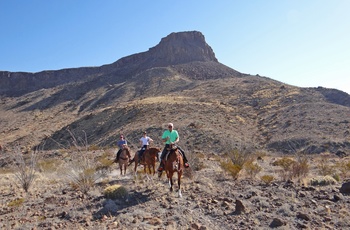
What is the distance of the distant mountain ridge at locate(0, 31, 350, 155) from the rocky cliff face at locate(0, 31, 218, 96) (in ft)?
3.24

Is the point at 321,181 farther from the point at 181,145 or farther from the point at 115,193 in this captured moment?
the point at 115,193

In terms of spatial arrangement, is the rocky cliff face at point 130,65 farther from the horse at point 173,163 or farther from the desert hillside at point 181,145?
the horse at point 173,163

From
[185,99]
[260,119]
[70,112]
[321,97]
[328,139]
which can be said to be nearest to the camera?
[328,139]

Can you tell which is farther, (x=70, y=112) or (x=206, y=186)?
(x=70, y=112)

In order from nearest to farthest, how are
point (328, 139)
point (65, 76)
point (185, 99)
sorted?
1. point (328, 139)
2. point (185, 99)
3. point (65, 76)

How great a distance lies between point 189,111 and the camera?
161 feet

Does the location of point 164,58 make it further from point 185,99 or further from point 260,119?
point 260,119

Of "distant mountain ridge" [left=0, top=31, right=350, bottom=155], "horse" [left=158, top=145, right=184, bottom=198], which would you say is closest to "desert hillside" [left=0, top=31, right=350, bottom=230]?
"distant mountain ridge" [left=0, top=31, right=350, bottom=155]

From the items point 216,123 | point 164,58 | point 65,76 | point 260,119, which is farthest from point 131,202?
point 65,76

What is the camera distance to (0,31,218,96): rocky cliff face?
363ft

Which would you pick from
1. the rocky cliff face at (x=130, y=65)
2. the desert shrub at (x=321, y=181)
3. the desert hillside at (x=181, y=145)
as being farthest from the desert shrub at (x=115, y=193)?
the rocky cliff face at (x=130, y=65)

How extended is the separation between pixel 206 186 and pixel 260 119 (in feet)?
119

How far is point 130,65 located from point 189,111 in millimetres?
72311

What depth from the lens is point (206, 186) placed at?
1234 centimetres
